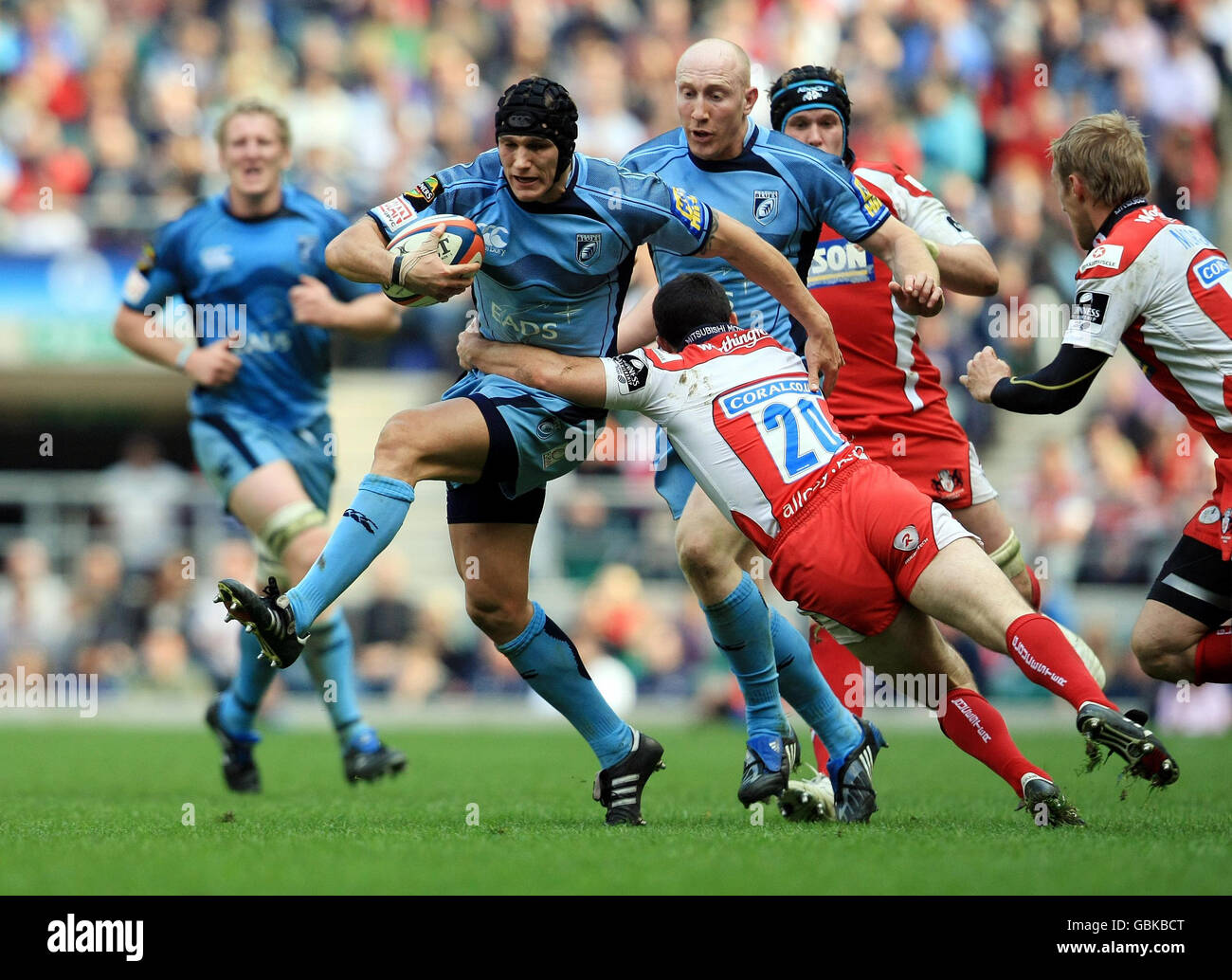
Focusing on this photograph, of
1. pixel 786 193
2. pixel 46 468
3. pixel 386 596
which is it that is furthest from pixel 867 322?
pixel 46 468

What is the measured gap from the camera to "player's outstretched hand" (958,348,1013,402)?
6.05 meters

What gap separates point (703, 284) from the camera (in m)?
6.07

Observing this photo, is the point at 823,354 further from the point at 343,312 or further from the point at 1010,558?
the point at 343,312

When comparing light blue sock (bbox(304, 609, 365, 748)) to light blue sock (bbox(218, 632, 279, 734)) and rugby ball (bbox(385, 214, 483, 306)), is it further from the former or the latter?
rugby ball (bbox(385, 214, 483, 306))

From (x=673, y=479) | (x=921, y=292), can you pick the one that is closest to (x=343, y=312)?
(x=673, y=479)

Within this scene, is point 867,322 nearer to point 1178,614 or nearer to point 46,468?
point 1178,614

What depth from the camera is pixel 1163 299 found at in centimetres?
594

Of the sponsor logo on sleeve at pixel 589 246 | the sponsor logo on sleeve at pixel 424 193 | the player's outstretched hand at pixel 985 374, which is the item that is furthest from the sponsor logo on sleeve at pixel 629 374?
the player's outstretched hand at pixel 985 374

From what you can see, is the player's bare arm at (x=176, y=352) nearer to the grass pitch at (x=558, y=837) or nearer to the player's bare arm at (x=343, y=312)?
the player's bare arm at (x=343, y=312)

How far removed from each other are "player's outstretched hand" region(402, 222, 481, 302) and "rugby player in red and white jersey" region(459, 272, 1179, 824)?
58cm

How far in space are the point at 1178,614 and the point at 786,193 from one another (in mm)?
2314

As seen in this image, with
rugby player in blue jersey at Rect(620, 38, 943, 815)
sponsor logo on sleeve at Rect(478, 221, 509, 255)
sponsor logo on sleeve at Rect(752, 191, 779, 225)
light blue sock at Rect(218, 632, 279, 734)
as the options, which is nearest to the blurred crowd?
light blue sock at Rect(218, 632, 279, 734)

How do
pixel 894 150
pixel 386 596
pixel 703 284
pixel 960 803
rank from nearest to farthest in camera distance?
1. pixel 703 284
2. pixel 960 803
3. pixel 386 596
4. pixel 894 150

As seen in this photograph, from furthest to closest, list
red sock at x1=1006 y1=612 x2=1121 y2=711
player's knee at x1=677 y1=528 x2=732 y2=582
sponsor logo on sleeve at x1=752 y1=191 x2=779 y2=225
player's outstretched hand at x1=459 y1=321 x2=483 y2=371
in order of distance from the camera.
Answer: sponsor logo on sleeve at x1=752 y1=191 x2=779 y2=225, player's knee at x1=677 y1=528 x2=732 y2=582, player's outstretched hand at x1=459 y1=321 x2=483 y2=371, red sock at x1=1006 y1=612 x2=1121 y2=711
